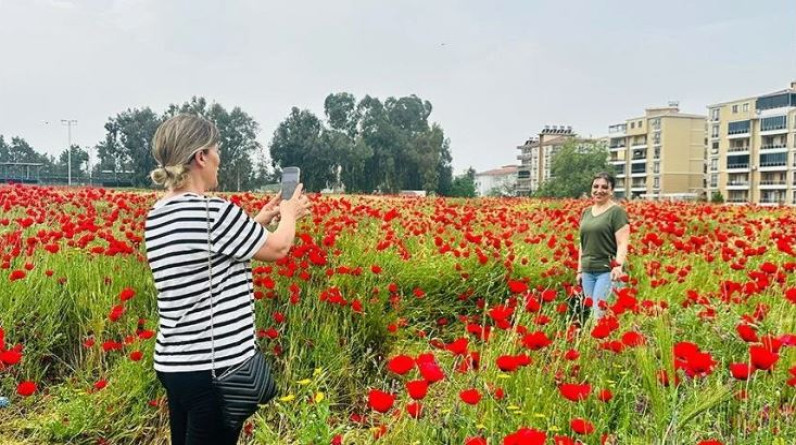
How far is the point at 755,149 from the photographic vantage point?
76562mm

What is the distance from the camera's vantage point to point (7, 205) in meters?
8.34

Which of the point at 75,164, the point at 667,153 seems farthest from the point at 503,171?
the point at 75,164

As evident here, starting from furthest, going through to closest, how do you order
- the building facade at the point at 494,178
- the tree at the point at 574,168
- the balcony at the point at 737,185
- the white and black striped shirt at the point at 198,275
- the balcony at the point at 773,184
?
the building facade at the point at 494,178 → the balcony at the point at 737,185 → the tree at the point at 574,168 → the balcony at the point at 773,184 → the white and black striped shirt at the point at 198,275

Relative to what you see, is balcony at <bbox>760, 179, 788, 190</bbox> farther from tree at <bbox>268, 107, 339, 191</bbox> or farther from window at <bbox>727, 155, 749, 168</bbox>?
tree at <bbox>268, 107, 339, 191</bbox>

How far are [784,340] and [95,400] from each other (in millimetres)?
3565

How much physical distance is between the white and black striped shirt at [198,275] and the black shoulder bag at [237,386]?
0.01 m

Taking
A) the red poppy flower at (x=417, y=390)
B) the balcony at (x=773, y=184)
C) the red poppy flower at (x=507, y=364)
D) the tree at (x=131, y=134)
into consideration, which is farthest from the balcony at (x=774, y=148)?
the red poppy flower at (x=417, y=390)

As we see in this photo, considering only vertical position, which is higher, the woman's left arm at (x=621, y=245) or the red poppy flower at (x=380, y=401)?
the woman's left arm at (x=621, y=245)

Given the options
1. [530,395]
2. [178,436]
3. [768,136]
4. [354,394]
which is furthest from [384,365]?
[768,136]

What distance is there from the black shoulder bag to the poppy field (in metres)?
0.34

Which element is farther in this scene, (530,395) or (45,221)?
(45,221)

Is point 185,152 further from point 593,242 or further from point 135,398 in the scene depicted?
point 593,242

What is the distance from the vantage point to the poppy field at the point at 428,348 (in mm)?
2730

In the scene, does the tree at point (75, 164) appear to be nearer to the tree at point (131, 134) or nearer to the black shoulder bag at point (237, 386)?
the tree at point (131, 134)
